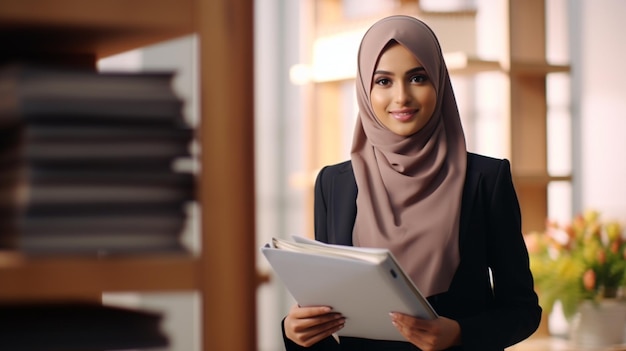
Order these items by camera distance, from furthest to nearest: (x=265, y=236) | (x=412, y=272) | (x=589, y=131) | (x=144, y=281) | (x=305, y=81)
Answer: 1. (x=265, y=236)
2. (x=589, y=131)
3. (x=305, y=81)
4. (x=412, y=272)
5. (x=144, y=281)

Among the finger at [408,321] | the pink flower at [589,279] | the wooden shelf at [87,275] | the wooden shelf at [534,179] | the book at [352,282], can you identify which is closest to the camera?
the wooden shelf at [87,275]

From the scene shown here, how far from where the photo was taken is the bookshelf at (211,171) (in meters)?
0.63

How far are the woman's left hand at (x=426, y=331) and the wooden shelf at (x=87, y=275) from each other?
0.77 metres

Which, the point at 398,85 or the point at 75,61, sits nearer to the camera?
the point at 75,61

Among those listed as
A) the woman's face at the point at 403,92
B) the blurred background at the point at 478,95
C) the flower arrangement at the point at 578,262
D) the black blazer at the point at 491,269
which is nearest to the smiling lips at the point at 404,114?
the woman's face at the point at 403,92

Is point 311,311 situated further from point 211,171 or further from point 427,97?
point 211,171

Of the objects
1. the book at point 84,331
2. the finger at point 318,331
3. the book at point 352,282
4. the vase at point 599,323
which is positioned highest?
the book at point 84,331

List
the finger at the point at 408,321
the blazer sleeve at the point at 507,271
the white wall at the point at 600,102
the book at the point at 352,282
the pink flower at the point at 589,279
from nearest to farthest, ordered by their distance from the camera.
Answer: the book at the point at 352,282 → the finger at the point at 408,321 → the blazer sleeve at the point at 507,271 → the pink flower at the point at 589,279 → the white wall at the point at 600,102

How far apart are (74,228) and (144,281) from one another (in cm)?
6

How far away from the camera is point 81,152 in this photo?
639 mm

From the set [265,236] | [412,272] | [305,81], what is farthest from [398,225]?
[265,236]

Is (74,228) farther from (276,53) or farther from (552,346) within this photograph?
(276,53)

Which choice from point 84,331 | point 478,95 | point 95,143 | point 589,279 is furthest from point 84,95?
point 478,95

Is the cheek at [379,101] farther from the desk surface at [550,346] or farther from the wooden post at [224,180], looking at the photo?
the desk surface at [550,346]
